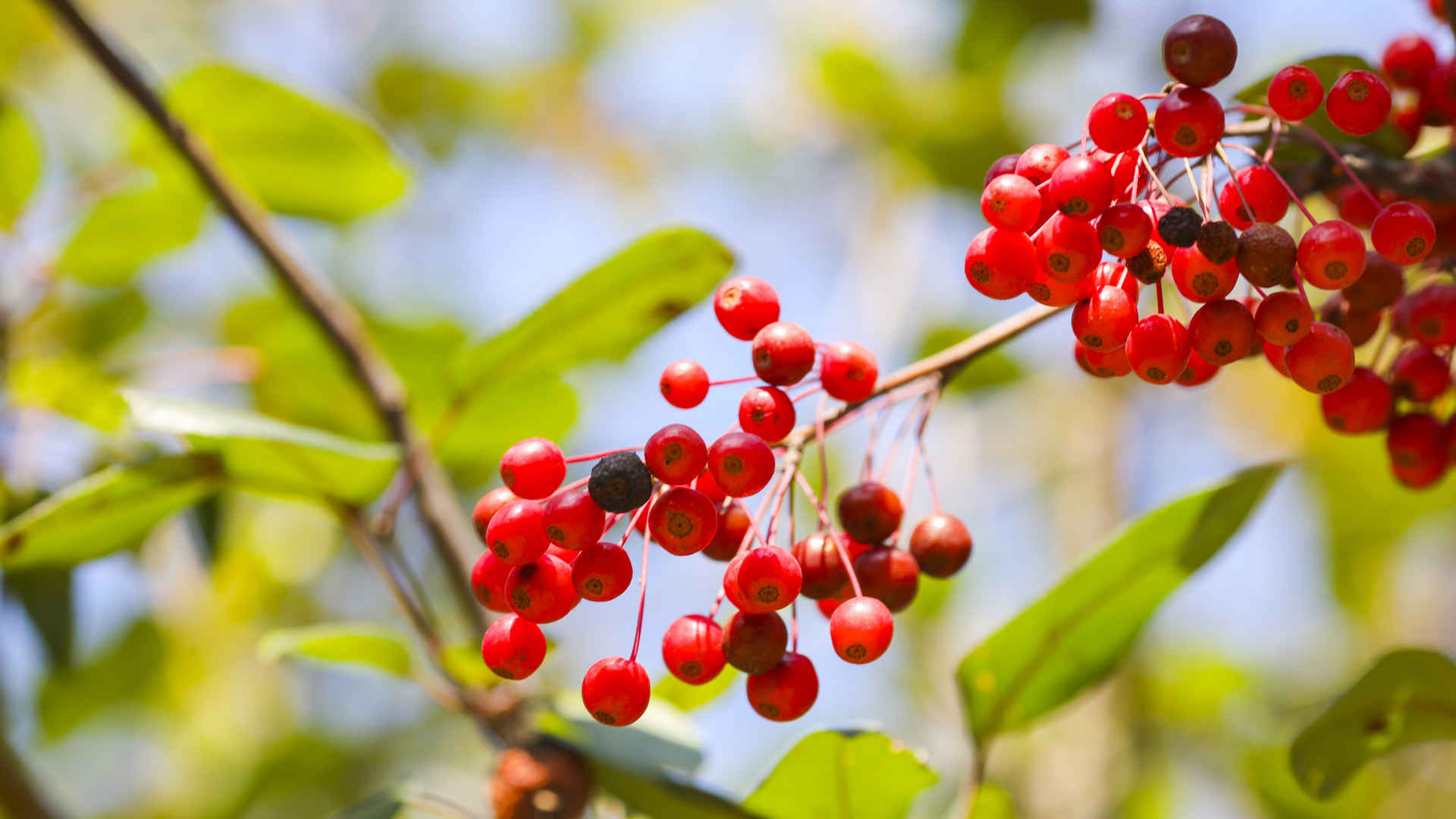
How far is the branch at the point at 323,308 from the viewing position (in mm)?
1477

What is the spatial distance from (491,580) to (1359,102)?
81 cm

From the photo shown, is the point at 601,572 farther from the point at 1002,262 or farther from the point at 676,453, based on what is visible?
the point at 1002,262

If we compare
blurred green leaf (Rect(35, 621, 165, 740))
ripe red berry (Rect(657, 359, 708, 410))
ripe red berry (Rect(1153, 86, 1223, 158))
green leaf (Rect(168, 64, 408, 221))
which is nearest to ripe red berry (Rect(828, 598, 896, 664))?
ripe red berry (Rect(657, 359, 708, 410))

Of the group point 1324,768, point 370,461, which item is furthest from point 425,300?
point 1324,768

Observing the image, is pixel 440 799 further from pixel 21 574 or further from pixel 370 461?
pixel 21 574

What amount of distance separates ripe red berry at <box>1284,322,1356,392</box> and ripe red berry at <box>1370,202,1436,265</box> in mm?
81

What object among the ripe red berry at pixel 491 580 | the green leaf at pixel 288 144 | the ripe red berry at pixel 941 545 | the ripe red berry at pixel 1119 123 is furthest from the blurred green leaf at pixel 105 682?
the ripe red berry at pixel 1119 123

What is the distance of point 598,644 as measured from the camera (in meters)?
3.97

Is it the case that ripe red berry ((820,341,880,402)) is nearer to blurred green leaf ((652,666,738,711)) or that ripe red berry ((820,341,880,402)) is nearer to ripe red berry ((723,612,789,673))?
ripe red berry ((723,612,789,673))

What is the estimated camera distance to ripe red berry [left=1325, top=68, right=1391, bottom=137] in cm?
91

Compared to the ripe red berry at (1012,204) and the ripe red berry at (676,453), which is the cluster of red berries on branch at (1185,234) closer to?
the ripe red berry at (1012,204)

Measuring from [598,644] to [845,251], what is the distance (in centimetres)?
167

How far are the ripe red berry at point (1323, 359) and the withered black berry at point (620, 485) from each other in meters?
0.51

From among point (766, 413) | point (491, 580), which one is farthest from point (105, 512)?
point (766, 413)
